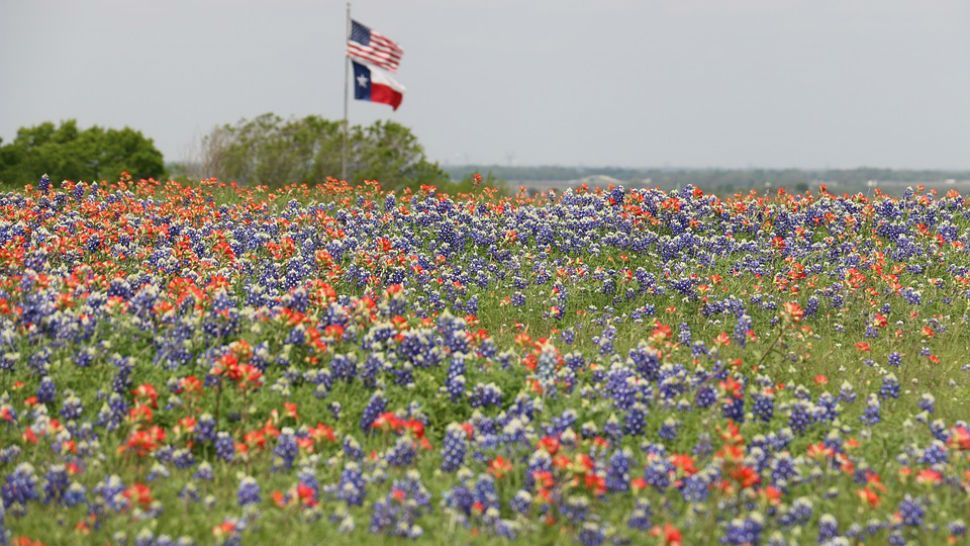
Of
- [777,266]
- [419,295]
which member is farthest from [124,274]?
[777,266]

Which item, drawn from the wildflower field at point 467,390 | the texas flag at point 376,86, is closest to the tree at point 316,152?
the texas flag at point 376,86

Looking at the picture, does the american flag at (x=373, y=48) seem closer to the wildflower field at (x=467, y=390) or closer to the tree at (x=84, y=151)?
the wildflower field at (x=467, y=390)

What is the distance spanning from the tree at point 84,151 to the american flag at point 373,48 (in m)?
22.3

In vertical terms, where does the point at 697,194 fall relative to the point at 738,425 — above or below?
above

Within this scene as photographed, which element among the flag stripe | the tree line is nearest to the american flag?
the flag stripe

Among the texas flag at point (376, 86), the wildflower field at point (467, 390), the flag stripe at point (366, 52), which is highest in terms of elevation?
the flag stripe at point (366, 52)

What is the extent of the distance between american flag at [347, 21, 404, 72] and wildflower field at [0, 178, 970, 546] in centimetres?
1857

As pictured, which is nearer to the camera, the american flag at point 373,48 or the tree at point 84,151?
the american flag at point 373,48

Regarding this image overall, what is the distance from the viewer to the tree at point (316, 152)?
163ft

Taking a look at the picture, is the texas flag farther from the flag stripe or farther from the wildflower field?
the wildflower field

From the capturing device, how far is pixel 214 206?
14.6 meters

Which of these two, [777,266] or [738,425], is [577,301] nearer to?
[777,266]

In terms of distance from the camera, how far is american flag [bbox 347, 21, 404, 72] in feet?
100

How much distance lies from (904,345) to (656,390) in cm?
404
